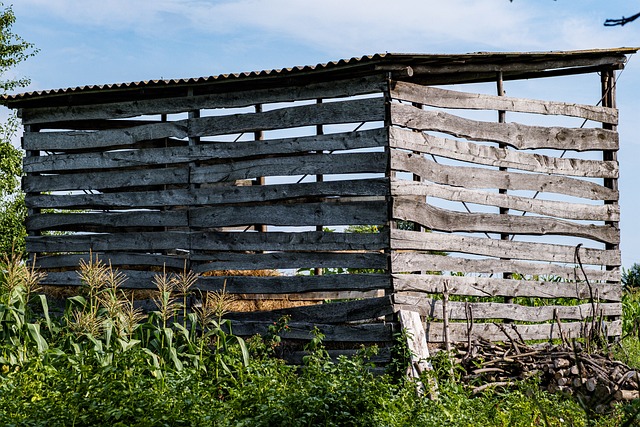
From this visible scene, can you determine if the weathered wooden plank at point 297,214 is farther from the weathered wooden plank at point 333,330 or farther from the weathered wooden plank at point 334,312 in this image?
the weathered wooden plank at point 333,330

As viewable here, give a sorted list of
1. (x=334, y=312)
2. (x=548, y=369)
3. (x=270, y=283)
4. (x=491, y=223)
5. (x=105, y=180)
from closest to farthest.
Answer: (x=548, y=369)
(x=334, y=312)
(x=270, y=283)
(x=491, y=223)
(x=105, y=180)

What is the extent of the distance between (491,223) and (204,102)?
4.03m

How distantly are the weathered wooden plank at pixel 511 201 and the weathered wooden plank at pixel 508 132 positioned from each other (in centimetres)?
69

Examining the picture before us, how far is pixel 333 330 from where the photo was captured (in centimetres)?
937

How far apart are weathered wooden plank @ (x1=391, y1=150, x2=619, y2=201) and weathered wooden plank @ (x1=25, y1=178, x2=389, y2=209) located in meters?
0.54

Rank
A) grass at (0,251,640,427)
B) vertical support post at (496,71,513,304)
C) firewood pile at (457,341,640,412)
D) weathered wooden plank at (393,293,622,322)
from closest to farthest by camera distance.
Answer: grass at (0,251,640,427), firewood pile at (457,341,640,412), weathered wooden plank at (393,293,622,322), vertical support post at (496,71,513,304)

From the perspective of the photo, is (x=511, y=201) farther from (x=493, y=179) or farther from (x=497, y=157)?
(x=497, y=157)

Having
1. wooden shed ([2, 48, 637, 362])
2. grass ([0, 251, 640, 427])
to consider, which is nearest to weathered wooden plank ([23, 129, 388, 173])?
wooden shed ([2, 48, 637, 362])

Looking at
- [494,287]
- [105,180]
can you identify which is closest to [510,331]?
[494,287]

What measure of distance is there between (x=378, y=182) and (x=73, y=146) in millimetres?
4947

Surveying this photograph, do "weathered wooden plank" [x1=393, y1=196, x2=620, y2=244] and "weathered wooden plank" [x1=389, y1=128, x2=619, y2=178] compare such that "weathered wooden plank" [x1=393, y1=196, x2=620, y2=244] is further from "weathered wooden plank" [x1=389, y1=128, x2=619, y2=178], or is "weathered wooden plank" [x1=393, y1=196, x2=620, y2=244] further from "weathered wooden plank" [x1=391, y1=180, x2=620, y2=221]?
"weathered wooden plank" [x1=389, y1=128, x2=619, y2=178]

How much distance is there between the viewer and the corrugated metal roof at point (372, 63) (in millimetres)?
9102

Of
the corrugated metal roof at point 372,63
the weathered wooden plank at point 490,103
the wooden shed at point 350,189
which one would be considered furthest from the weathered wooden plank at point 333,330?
the corrugated metal roof at point 372,63

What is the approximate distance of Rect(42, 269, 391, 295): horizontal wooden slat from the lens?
Result: 9.20 meters
